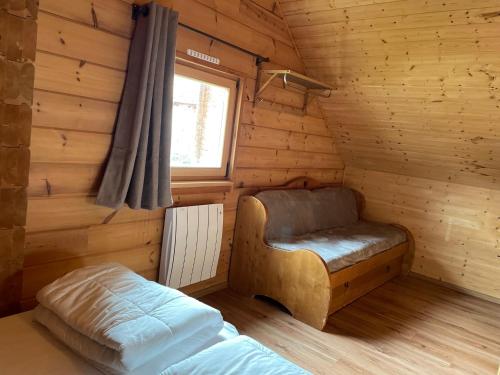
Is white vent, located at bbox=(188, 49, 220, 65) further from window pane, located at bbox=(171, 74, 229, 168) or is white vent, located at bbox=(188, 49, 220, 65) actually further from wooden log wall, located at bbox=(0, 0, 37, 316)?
wooden log wall, located at bbox=(0, 0, 37, 316)

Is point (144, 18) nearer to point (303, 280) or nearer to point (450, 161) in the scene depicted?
point (303, 280)

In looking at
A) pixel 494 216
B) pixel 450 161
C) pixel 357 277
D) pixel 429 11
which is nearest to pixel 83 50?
pixel 429 11

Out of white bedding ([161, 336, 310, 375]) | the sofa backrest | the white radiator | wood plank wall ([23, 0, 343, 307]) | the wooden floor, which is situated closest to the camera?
white bedding ([161, 336, 310, 375])

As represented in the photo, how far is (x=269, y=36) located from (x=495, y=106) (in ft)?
5.60

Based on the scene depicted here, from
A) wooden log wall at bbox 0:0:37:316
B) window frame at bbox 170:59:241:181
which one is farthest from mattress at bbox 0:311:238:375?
window frame at bbox 170:59:241:181

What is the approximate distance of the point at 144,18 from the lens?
2.00 metres

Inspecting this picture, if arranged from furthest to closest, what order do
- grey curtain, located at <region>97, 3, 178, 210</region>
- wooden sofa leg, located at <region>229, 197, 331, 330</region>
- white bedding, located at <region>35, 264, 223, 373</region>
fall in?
wooden sofa leg, located at <region>229, 197, 331, 330</region>, grey curtain, located at <region>97, 3, 178, 210</region>, white bedding, located at <region>35, 264, 223, 373</region>

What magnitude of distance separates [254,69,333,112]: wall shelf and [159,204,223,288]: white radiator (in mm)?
989

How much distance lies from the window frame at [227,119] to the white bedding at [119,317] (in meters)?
1.03

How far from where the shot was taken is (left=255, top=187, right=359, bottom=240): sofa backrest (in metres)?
3.07

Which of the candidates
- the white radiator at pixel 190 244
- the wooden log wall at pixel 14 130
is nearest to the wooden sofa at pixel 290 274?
the white radiator at pixel 190 244

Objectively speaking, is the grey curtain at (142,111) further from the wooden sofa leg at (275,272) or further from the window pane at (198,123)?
the wooden sofa leg at (275,272)

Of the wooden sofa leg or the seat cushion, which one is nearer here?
the wooden sofa leg

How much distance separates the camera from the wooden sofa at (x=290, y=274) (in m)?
2.63
